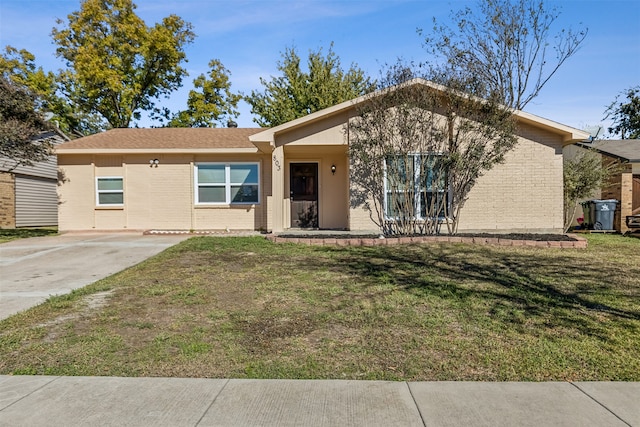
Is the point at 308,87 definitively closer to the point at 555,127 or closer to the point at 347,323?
the point at 555,127

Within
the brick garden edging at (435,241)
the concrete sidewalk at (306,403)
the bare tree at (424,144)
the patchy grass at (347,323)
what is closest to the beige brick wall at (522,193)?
the bare tree at (424,144)

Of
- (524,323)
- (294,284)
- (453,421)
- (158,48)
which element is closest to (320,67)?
(158,48)

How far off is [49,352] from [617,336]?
5908mm

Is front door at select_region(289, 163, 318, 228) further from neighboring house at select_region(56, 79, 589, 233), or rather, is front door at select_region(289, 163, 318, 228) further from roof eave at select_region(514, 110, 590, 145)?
roof eave at select_region(514, 110, 590, 145)

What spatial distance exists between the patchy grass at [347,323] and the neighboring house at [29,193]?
16933 mm

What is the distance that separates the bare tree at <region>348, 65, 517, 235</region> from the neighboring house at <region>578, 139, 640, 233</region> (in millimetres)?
5384

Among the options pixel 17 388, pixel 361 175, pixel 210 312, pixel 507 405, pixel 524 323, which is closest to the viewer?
pixel 507 405

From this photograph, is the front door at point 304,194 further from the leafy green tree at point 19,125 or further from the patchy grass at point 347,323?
the leafy green tree at point 19,125

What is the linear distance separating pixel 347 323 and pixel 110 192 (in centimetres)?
1295

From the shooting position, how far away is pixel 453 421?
313 cm

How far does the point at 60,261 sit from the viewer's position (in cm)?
944

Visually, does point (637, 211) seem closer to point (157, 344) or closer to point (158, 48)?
point (157, 344)

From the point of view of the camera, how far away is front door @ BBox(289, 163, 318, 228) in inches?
603

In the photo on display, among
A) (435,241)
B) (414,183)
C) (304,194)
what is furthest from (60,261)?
(414,183)
